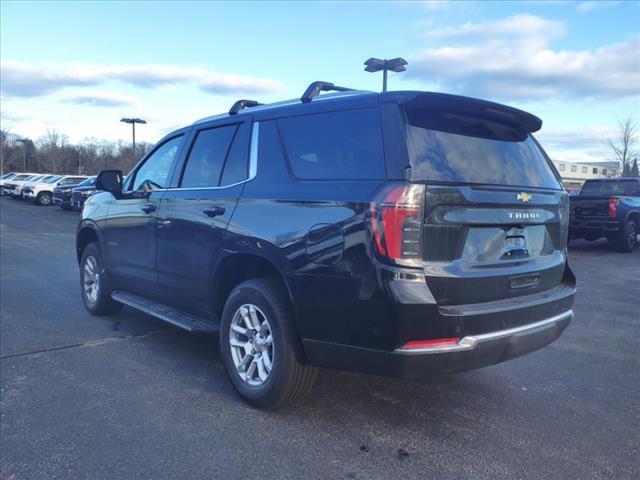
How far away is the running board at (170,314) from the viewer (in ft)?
13.5

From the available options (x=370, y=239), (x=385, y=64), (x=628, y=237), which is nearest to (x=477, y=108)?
(x=370, y=239)

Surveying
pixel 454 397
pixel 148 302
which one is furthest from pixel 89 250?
pixel 454 397

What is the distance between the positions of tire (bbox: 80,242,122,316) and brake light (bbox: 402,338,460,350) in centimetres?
382

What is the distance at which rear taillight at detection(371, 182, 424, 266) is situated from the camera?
2.80 meters

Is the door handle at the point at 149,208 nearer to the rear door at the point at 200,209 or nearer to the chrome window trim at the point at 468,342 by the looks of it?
the rear door at the point at 200,209

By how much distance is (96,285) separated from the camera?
5945mm

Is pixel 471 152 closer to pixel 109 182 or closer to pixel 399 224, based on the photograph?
pixel 399 224

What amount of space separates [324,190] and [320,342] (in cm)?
87

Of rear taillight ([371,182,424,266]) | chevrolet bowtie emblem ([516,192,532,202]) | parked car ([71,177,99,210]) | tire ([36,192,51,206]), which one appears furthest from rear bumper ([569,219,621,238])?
tire ([36,192,51,206])

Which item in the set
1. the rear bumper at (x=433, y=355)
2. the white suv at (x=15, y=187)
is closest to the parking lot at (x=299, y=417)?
the rear bumper at (x=433, y=355)

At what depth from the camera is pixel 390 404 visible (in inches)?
146

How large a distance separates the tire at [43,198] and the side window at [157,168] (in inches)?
1127

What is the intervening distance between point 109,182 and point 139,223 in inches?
33.0

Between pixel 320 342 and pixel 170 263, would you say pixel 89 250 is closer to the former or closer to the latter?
pixel 170 263
